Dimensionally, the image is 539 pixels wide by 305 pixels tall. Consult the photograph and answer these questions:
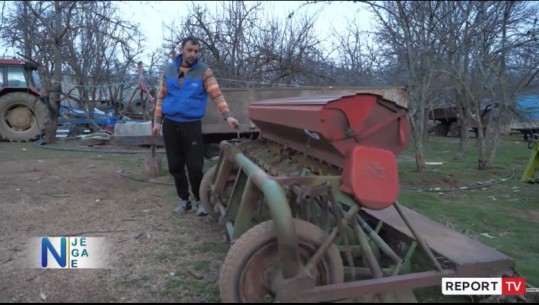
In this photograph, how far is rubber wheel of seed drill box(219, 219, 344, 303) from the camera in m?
2.39

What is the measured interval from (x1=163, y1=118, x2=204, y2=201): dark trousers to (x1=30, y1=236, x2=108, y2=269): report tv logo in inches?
54.7

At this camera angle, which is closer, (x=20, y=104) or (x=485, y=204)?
(x=485, y=204)

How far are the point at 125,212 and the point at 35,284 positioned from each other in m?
1.95

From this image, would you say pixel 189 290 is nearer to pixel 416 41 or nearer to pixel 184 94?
pixel 184 94

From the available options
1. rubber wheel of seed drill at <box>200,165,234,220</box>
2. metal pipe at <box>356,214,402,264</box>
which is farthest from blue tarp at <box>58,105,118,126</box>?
metal pipe at <box>356,214,402,264</box>

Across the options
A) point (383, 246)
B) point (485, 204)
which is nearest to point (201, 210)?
point (383, 246)

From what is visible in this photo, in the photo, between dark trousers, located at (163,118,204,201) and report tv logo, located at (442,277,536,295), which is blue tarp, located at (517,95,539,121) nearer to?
dark trousers, located at (163,118,204,201)

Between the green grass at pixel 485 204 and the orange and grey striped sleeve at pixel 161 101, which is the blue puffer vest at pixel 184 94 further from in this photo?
the green grass at pixel 485 204

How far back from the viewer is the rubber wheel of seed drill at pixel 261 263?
2.39m

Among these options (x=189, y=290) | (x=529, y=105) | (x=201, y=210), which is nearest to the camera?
(x=189, y=290)

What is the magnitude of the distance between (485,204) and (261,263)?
4.15 m

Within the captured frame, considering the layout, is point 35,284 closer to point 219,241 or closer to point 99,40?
point 219,241

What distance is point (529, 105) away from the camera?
12.8 meters

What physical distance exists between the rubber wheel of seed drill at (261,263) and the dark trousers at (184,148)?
7.61 feet
